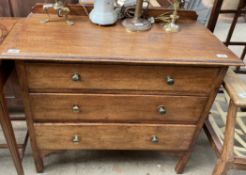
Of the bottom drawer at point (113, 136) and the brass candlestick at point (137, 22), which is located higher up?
the brass candlestick at point (137, 22)

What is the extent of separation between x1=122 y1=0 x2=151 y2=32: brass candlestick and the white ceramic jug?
0.25ft

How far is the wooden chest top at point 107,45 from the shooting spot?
90 centimetres

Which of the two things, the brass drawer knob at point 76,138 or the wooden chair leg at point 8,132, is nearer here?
the wooden chair leg at point 8,132

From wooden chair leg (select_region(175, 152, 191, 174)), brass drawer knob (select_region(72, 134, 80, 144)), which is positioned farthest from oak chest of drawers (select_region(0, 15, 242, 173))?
wooden chair leg (select_region(175, 152, 191, 174))

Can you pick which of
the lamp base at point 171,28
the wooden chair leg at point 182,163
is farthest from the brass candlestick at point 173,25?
the wooden chair leg at point 182,163

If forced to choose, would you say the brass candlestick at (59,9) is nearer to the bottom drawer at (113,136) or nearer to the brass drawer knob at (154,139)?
the bottom drawer at (113,136)

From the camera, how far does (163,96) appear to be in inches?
42.1

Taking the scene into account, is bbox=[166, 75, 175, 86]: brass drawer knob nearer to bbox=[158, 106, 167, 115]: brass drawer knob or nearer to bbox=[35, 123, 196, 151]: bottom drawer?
bbox=[158, 106, 167, 115]: brass drawer knob

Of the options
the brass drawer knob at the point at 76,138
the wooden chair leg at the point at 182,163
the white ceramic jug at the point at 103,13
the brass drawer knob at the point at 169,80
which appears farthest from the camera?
the wooden chair leg at the point at 182,163

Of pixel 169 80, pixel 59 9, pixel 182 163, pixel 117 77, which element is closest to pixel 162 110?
pixel 169 80

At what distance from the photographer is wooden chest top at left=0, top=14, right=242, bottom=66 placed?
35.3 inches

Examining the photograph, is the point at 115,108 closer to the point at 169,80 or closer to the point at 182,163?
the point at 169,80

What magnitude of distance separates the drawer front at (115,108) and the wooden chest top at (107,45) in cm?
21

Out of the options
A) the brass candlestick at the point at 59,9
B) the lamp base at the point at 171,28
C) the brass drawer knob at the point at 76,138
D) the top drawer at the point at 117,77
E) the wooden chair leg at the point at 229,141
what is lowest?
the brass drawer knob at the point at 76,138
